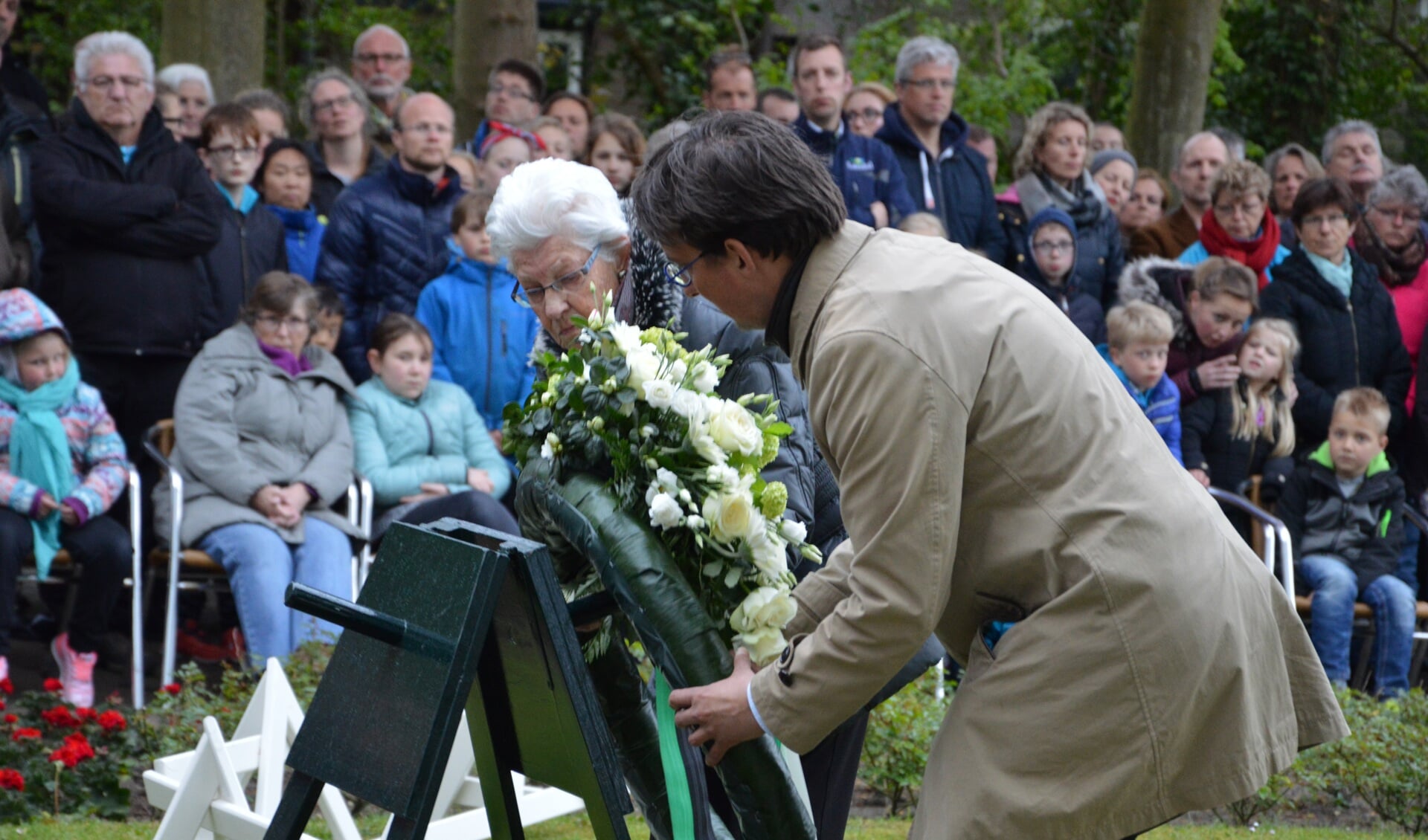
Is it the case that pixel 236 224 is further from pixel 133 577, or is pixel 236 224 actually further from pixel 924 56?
pixel 924 56

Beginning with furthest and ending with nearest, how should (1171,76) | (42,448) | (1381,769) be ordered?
(1171,76), (42,448), (1381,769)

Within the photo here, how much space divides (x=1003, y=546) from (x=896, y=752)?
10.3 feet

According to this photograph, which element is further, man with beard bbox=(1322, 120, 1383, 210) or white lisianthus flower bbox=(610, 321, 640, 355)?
man with beard bbox=(1322, 120, 1383, 210)

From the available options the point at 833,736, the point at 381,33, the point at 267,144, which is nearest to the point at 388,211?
the point at 267,144

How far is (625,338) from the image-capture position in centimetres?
294

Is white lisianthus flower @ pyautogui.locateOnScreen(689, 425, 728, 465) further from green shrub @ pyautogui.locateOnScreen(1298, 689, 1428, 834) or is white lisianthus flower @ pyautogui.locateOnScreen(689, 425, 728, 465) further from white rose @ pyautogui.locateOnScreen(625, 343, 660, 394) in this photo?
green shrub @ pyautogui.locateOnScreen(1298, 689, 1428, 834)

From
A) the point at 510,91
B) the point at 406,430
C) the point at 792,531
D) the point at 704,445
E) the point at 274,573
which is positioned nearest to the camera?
the point at 704,445

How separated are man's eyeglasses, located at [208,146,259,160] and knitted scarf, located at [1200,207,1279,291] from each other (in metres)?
4.84

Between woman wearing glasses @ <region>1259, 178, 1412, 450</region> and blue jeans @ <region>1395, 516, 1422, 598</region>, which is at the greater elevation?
woman wearing glasses @ <region>1259, 178, 1412, 450</region>

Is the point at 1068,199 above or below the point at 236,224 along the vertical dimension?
above

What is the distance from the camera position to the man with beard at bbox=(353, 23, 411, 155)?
31.4 feet

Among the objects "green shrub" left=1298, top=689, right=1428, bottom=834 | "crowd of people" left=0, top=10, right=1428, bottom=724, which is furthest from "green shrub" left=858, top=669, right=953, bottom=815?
"crowd of people" left=0, top=10, right=1428, bottom=724

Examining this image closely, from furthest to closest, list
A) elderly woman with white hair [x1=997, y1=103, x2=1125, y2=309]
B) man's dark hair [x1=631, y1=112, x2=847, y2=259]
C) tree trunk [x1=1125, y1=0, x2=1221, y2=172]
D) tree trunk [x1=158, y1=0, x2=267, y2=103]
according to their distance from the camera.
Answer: tree trunk [x1=1125, y1=0, x2=1221, y2=172], tree trunk [x1=158, y1=0, x2=267, y2=103], elderly woman with white hair [x1=997, y1=103, x2=1125, y2=309], man's dark hair [x1=631, y1=112, x2=847, y2=259]

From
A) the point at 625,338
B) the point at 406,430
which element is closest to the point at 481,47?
the point at 406,430
